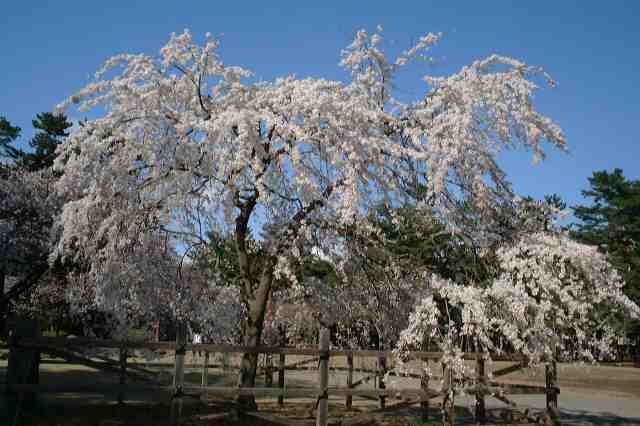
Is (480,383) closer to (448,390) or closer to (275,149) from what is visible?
(448,390)

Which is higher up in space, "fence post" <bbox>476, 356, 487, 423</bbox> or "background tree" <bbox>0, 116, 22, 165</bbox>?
"background tree" <bbox>0, 116, 22, 165</bbox>

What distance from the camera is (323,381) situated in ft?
29.3

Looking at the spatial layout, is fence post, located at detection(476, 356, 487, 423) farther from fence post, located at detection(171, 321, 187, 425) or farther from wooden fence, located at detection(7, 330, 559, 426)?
fence post, located at detection(171, 321, 187, 425)

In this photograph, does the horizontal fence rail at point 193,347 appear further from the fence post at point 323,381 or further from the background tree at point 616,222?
the background tree at point 616,222

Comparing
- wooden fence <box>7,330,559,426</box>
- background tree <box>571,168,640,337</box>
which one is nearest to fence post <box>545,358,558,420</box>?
wooden fence <box>7,330,559,426</box>

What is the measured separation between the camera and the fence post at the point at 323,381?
8.80m

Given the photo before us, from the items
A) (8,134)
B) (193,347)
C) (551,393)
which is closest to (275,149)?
(193,347)

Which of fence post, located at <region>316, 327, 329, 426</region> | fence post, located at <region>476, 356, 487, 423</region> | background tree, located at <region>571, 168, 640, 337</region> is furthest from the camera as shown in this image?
background tree, located at <region>571, 168, 640, 337</region>

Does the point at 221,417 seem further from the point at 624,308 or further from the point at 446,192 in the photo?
the point at 624,308

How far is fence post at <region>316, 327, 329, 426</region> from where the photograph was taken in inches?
347

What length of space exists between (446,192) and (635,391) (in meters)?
17.8

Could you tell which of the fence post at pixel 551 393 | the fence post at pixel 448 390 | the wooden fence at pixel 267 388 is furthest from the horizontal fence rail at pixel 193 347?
the fence post at pixel 551 393

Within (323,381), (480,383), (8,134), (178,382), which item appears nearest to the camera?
(178,382)

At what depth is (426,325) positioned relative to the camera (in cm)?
895
